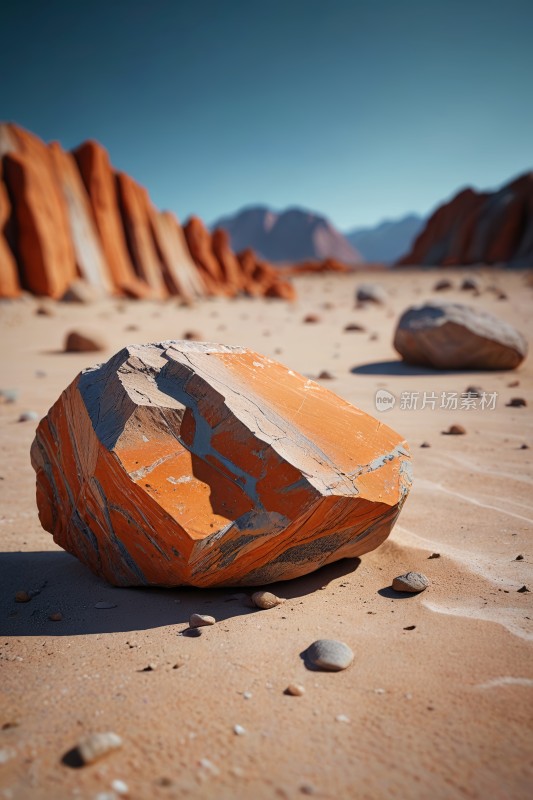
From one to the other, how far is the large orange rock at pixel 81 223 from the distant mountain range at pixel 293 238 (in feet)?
329

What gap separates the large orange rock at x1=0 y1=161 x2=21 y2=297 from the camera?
→ 1284 cm

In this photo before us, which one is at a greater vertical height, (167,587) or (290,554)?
(290,554)

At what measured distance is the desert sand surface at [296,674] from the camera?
4.18 ft

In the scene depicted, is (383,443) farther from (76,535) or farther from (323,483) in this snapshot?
(76,535)

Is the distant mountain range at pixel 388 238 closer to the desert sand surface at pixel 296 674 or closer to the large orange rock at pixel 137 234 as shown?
the large orange rock at pixel 137 234

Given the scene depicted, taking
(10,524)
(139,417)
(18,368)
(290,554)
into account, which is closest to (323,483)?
(290,554)

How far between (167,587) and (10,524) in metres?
1.17

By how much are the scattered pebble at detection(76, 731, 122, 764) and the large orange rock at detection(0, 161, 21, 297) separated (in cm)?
1298

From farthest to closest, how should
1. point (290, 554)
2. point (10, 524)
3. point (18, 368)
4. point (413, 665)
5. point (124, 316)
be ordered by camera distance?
point (124, 316)
point (18, 368)
point (10, 524)
point (290, 554)
point (413, 665)

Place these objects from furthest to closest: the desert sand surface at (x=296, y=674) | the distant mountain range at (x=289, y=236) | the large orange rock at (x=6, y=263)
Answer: the distant mountain range at (x=289, y=236), the large orange rock at (x=6, y=263), the desert sand surface at (x=296, y=674)

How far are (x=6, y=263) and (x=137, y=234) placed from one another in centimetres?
788

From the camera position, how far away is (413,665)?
1.65 meters

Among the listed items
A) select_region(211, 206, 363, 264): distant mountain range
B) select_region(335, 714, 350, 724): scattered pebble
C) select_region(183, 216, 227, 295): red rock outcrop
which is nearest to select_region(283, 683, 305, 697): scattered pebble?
select_region(335, 714, 350, 724): scattered pebble

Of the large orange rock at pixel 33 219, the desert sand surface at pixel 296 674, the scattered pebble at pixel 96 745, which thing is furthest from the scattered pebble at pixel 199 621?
the large orange rock at pixel 33 219
